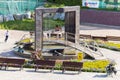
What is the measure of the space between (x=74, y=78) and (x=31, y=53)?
16.4 ft

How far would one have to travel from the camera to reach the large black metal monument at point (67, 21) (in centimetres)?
2953

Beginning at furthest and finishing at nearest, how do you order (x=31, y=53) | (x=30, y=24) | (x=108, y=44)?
(x=30, y=24) → (x=108, y=44) → (x=31, y=53)

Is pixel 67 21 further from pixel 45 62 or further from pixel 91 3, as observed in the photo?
pixel 91 3

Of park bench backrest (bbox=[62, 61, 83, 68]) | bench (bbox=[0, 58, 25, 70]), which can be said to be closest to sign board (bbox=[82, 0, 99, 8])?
park bench backrest (bbox=[62, 61, 83, 68])

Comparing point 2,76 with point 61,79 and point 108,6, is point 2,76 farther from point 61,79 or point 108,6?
point 108,6

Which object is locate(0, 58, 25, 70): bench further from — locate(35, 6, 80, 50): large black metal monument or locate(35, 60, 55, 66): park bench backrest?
locate(35, 6, 80, 50): large black metal monument

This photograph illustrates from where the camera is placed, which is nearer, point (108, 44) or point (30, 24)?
point (108, 44)

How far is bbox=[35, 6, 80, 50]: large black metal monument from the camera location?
96.9 feet

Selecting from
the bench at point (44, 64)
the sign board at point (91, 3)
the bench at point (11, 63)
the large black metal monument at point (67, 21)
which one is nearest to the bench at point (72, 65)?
the bench at point (44, 64)

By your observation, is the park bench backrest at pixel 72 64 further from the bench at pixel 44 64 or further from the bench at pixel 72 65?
the bench at pixel 44 64

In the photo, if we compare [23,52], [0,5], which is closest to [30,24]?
[0,5]

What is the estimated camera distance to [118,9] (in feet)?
183

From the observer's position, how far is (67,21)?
33.2 metres

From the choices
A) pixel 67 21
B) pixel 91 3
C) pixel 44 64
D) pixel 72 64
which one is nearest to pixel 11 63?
pixel 44 64
